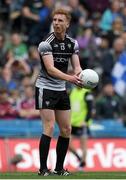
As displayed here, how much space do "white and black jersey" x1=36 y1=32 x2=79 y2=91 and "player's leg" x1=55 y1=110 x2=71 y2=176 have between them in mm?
381

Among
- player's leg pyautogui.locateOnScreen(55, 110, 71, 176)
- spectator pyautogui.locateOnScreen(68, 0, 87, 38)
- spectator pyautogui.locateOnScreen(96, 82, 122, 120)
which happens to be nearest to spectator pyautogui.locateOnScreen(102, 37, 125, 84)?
spectator pyautogui.locateOnScreen(96, 82, 122, 120)

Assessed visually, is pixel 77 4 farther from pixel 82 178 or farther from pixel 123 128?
pixel 82 178

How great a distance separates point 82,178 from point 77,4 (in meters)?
11.9

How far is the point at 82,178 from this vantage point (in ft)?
37.2

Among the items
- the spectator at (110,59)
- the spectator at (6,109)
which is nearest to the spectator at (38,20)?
the spectator at (110,59)

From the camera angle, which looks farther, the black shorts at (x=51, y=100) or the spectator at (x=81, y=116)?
the spectator at (x=81, y=116)

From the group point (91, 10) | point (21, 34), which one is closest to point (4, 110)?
point (21, 34)

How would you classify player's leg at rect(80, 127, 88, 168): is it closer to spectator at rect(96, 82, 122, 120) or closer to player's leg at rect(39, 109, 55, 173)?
spectator at rect(96, 82, 122, 120)

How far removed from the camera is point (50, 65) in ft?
38.5

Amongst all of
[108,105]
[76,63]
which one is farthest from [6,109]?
[76,63]

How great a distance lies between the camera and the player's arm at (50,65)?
462 inches

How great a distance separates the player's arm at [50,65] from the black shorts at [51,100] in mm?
376

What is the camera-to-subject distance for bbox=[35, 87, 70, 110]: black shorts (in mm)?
11970

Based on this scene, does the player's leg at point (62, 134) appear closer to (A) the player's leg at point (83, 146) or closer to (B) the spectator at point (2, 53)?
(A) the player's leg at point (83, 146)
